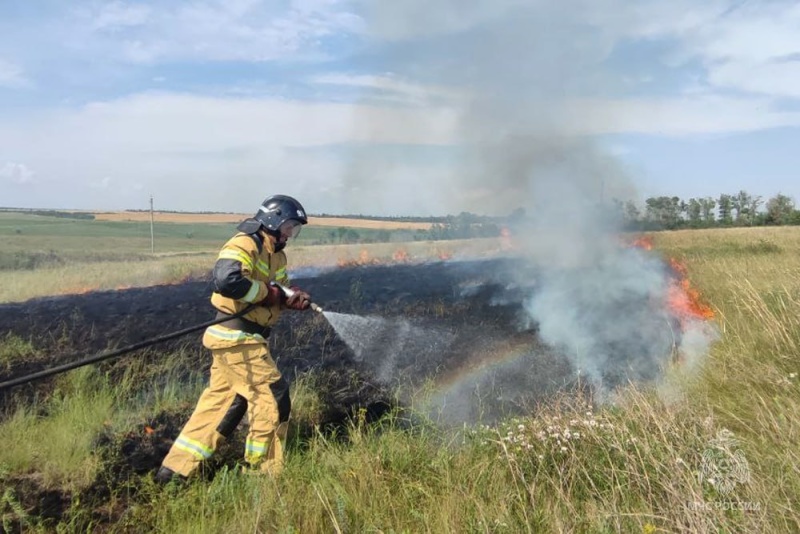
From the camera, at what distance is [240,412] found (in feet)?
15.1

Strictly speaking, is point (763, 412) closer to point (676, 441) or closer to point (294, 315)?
point (676, 441)

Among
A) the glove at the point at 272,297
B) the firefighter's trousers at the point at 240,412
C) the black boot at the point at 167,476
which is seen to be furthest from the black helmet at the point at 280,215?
the black boot at the point at 167,476

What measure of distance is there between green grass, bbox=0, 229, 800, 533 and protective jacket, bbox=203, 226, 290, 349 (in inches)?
37.9

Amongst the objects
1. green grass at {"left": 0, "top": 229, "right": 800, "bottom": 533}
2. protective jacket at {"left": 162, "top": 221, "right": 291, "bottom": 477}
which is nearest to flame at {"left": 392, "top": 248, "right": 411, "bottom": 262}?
green grass at {"left": 0, "top": 229, "right": 800, "bottom": 533}

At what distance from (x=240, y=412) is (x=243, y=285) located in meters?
1.05

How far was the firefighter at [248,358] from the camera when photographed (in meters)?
4.29

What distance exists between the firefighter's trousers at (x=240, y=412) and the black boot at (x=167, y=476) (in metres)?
0.03

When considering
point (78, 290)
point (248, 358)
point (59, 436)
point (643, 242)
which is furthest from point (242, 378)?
point (643, 242)

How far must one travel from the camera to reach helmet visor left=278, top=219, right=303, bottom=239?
466 cm

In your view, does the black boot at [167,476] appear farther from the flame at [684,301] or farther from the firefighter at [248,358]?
the flame at [684,301]

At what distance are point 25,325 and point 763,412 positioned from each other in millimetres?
8807

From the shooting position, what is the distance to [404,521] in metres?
3.34

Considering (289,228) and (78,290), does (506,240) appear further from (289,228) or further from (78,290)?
(289,228)

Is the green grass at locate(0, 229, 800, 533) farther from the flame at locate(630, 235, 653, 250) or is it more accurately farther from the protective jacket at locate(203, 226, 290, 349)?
the flame at locate(630, 235, 653, 250)
